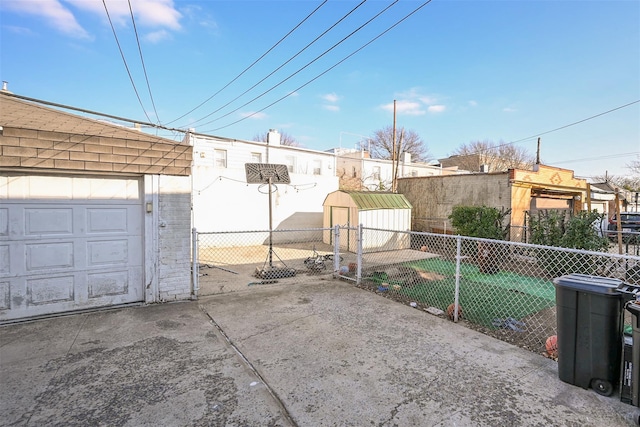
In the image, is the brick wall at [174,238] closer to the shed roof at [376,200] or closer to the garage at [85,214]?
the garage at [85,214]

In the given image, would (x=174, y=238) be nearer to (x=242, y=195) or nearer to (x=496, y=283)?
(x=496, y=283)

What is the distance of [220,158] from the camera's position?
16.0 m

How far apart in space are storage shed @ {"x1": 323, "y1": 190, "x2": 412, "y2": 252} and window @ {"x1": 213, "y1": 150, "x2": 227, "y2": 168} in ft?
20.0

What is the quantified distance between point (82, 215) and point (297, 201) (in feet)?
38.0

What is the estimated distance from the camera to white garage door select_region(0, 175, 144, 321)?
14.3ft

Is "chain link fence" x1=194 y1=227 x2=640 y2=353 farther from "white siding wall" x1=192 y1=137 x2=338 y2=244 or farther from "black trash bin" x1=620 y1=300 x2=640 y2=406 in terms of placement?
"white siding wall" x1=192 y1=137 x2=338 y2=244

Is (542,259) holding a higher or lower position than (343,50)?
lower

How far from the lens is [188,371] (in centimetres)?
314

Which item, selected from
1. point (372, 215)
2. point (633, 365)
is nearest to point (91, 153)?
point (633, 365)

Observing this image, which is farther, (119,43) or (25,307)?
(119,43)

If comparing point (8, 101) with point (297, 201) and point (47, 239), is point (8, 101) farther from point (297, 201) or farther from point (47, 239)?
point (297, 201)

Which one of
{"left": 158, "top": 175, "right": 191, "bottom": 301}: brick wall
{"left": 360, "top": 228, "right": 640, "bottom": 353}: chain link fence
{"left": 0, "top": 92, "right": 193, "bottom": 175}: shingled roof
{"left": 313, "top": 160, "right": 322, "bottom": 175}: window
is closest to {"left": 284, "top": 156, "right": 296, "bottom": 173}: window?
{"left": 313, "top": 160, "right": 322, "bottom": 175}: window

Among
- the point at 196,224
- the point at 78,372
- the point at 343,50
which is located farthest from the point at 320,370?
the point at 196,224

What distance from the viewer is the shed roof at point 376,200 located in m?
12.8
